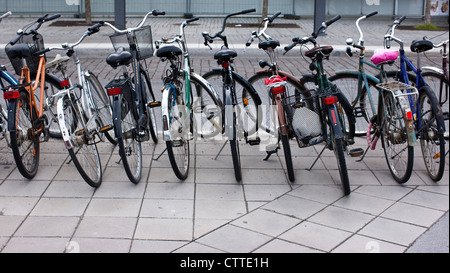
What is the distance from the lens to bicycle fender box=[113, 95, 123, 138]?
4.92 meters

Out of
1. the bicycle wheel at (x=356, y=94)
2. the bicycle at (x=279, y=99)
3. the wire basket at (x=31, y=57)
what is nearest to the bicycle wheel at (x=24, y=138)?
the wire basket at (x=31, y=57)

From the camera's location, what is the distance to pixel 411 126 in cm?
494

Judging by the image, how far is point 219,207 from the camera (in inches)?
186

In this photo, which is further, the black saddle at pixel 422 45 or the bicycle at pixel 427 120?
the black saddle at pixel 422 45

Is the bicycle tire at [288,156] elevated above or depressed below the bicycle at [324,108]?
below

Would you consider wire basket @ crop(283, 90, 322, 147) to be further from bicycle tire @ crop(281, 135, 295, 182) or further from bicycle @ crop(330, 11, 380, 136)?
bicycle @ crop(330, 11, 380, 136)

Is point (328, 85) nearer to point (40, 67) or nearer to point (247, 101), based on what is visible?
point (247, 101)

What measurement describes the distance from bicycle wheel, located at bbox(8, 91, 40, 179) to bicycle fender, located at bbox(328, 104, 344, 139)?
2476mm

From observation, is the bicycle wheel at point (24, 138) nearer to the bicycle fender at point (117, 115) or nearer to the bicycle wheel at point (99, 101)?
the bicycle wheel at point (99, 101)

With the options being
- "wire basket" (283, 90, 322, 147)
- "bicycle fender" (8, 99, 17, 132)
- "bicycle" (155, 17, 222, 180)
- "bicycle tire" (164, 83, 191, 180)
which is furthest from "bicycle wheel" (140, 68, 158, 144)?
"wire basket" (283, 90, 322, 147)

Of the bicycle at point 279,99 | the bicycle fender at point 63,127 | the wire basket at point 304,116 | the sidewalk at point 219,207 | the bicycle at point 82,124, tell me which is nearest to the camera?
the sidewalk at point 219,207

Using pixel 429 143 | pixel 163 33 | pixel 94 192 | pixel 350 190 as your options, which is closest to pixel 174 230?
pixel 94 192

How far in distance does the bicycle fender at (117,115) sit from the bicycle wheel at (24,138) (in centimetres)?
77

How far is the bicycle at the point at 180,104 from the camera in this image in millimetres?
4988
